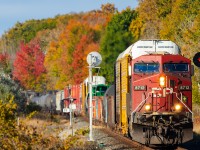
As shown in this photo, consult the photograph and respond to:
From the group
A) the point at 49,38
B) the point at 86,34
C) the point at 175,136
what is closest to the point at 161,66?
the point at 175,136

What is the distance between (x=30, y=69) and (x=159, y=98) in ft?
300

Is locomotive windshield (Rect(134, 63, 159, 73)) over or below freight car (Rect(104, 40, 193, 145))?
over

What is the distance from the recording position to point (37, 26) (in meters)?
150

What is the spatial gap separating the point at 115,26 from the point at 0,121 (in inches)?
2724

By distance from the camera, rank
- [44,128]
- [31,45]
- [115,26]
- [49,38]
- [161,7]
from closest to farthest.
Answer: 1. [44,128]
2. [161,7]
3. [115,26]
4. [31,45]
5. [49,38]

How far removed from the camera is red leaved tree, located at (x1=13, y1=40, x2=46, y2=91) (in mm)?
112500

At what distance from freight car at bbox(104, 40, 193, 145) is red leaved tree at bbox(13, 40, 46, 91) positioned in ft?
295

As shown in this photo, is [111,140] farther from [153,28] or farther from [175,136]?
[153,28]

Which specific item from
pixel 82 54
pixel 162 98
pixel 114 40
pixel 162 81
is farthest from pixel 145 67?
pixel 82 54

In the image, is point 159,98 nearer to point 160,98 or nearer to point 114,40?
point 160,98

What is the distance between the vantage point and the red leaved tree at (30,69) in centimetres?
11250

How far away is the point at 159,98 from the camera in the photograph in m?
21.9

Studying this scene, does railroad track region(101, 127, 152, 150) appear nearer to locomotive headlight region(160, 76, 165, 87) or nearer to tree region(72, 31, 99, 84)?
locomotive headlight region(160, 76, 165, 87)

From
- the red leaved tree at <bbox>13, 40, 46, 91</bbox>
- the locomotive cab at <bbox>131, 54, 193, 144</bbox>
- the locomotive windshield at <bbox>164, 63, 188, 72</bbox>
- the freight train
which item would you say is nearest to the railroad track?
the freight train
